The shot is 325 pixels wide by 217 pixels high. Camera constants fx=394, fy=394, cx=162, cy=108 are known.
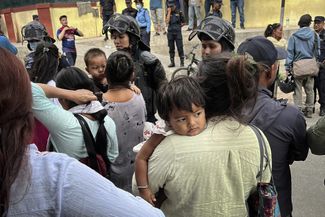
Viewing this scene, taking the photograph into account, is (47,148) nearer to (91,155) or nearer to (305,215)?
(91,155)

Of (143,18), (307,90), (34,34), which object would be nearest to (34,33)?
(34,34)

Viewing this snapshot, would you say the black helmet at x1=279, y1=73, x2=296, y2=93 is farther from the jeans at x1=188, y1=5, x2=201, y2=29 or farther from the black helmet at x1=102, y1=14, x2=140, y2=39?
the jeans at x1=188, y1=5, x2=201, y2=29

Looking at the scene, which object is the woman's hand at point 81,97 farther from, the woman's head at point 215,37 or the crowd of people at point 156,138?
the woman's head at point 215,37

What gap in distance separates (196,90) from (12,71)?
0.93 meters

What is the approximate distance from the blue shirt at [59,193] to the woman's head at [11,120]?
2 centimetres

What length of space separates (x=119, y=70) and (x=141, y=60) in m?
0.93

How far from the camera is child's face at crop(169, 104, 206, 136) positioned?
1703 mm

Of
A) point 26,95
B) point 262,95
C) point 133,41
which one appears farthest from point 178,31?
point 26,95

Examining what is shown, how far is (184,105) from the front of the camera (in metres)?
1.72

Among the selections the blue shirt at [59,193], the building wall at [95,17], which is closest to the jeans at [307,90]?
the blue shirt at [59,193]

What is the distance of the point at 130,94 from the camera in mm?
Result: 2689

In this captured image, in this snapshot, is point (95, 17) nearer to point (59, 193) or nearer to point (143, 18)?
point (143, 18)

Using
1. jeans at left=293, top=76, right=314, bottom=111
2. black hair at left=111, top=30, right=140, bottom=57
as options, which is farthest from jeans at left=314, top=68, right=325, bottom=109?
black hair at left=111, top=30, right=140, bottom=57

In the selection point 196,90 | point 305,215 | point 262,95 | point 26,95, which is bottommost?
point 305,215
